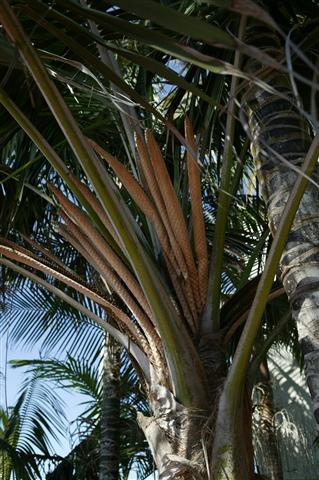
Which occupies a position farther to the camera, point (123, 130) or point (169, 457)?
point (123, 130)

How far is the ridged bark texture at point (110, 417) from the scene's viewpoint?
15.7 feet

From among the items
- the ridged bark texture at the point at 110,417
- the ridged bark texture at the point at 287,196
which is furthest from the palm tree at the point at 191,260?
the ridged bark texture at the point at 110,417

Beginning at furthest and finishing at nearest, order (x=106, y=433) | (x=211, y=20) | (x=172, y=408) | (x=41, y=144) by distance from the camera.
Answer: (x=106, y=433) < (x=211, y=20) < (x=172, y=408) < (x=41, y=144)

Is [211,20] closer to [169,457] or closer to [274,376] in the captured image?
[169,457]

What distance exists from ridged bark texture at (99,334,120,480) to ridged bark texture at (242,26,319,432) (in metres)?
3.16

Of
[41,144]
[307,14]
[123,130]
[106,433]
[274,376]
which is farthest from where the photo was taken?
[274,376]

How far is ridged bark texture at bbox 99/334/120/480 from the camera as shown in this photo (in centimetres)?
479

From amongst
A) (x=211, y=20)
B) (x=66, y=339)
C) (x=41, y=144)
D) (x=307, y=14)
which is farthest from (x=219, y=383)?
(x=66, y=339)

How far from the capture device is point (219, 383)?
235 cm

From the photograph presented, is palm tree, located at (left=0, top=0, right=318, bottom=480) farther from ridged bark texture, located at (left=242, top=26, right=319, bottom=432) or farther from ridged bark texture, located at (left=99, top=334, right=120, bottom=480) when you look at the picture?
ridged bark texture, located at (left=99, top=334, right=120, bottom=480)

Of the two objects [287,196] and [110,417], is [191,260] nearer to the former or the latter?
[287,196]

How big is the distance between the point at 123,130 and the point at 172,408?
1.57 meters

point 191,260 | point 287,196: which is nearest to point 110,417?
point 191,260

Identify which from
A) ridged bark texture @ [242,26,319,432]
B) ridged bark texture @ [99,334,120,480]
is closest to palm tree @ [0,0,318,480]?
ridged bark texture @ [242,26,319,432]
